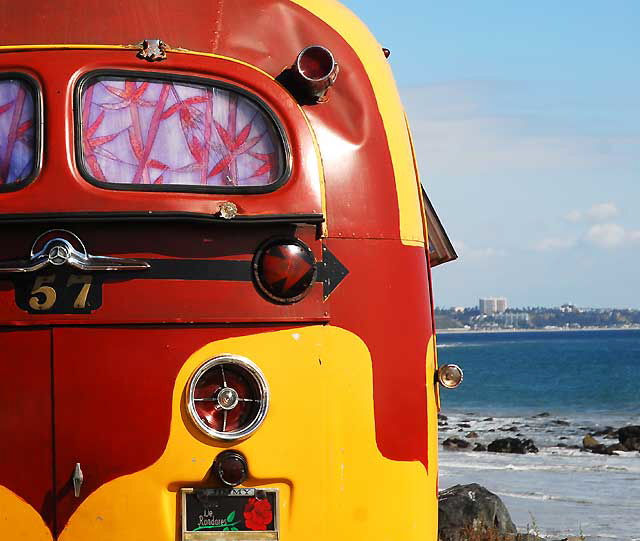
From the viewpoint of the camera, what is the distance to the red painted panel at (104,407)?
3.98m

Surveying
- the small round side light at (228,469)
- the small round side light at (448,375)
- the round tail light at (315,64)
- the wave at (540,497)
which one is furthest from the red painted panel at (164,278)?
the wave at (540,497)

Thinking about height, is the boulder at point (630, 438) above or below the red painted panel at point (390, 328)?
below

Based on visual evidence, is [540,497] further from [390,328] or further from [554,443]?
[390,328]

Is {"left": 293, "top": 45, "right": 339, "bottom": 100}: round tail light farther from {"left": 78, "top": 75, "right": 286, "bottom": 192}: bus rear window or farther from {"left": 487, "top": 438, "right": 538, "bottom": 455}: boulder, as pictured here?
{"left": 487, "top": 438, "right": 538, "bottom": 455}: boulder

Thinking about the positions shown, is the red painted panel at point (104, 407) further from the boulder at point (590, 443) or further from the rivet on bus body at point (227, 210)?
the boulder at point (590, 443)

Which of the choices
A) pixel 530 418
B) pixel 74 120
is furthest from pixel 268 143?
pixel 530 418

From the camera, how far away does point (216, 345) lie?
13.2ft

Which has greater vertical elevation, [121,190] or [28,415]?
[121,190]

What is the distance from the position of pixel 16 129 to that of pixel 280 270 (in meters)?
0.99

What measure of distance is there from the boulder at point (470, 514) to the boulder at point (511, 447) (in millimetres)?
17681

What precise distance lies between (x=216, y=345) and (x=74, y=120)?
88 cm

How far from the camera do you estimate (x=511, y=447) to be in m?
33.3

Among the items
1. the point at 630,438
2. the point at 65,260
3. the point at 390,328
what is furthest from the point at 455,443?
the point at 65,260

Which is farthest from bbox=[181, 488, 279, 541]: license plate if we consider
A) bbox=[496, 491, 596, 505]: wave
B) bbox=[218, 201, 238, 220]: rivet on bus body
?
bbox=[496, 491, 596, 505]: wave
